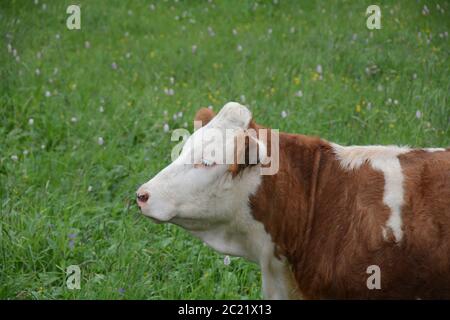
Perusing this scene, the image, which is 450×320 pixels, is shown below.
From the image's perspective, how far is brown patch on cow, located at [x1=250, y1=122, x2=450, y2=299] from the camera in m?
4.47

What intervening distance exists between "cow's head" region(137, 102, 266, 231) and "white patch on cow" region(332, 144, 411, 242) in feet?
1.70

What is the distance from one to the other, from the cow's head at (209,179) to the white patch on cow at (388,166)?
52 cm

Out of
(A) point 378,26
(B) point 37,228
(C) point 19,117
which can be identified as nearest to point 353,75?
(A) point 378,26

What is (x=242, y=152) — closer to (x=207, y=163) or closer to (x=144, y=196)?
(x=207, y=163)

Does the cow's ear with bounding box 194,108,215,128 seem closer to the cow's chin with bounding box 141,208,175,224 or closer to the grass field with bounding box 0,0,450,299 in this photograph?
the cow's chin with bounding box 141,208,175,224

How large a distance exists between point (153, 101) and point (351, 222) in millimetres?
3929

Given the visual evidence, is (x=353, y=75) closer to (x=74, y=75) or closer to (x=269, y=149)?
(x=74, y=75)

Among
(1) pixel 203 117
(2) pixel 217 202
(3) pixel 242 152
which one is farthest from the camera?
(1) pixel 203 117

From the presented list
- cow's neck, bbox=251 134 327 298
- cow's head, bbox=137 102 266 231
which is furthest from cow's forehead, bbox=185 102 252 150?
cow's neck, bbox=251 134 327 298

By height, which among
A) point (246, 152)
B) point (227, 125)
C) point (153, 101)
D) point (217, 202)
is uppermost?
point (153, 101)

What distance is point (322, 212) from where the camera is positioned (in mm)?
4766

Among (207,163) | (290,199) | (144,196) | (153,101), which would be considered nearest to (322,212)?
(290,199)

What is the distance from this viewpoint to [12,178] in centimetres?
682
